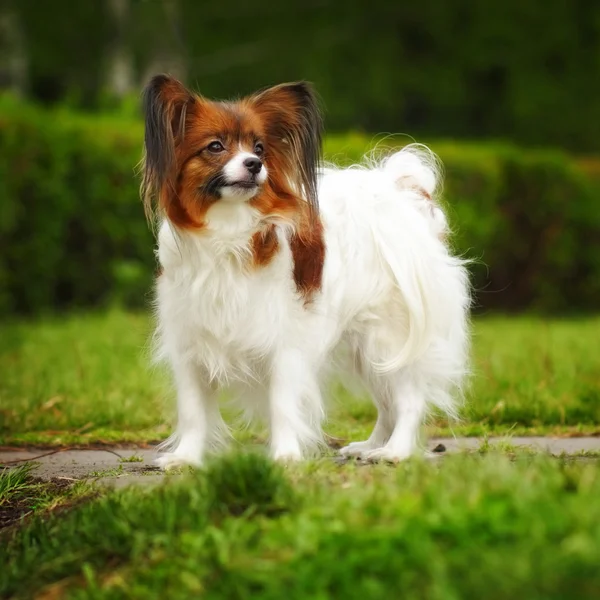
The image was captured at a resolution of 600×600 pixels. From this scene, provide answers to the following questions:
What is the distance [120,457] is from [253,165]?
1.83 metres

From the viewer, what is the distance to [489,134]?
2508 cm

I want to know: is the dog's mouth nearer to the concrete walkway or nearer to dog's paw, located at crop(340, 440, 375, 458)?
the concrete walkway

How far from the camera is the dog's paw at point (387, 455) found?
205 inches

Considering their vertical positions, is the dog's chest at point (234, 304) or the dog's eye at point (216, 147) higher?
the dog's eye at point (216, 147)

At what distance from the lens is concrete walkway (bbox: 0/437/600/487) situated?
507 cm

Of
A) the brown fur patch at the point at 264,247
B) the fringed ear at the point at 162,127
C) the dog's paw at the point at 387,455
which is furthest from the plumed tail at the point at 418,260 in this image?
the fringed ear at the point at 162,127

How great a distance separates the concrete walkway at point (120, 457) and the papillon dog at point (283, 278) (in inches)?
9.5

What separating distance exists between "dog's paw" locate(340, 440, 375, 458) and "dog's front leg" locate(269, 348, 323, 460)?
1.52ft

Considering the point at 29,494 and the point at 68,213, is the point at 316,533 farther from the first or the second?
the point at 68,213

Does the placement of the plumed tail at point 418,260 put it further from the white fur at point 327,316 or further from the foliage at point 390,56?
the foliage at point 390,56

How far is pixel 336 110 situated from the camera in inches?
909

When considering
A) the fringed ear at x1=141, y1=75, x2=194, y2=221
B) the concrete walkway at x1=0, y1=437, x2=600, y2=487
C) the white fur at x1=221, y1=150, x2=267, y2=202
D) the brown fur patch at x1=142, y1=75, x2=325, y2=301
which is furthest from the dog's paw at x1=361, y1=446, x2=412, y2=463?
the fringed ear at x1=141, y1=75, x2=194, y2=221

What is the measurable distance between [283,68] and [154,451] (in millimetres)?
17868

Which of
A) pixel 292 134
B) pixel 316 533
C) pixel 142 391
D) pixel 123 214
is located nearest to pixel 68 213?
pixel 123 214
